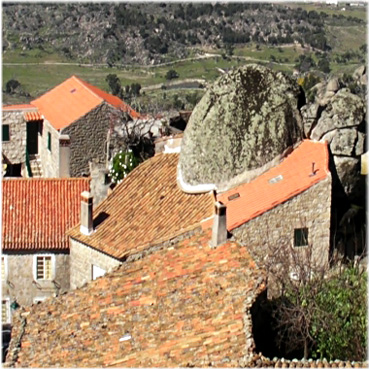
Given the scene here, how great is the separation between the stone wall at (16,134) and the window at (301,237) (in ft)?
61.6

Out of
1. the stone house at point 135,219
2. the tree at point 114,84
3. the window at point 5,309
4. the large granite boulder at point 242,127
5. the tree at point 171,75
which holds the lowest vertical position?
the window at point 5,309

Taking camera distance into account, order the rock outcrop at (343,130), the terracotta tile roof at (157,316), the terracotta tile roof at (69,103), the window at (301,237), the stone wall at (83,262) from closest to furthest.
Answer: the terracotta tile roof at (157,316) < the window at (301,237) < the stone wall at (83,262) < the rock outcrop at (343,130) < the terracotta tile roof at (69,103)

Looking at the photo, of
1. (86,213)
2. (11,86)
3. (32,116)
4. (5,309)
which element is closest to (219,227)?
(86,213)

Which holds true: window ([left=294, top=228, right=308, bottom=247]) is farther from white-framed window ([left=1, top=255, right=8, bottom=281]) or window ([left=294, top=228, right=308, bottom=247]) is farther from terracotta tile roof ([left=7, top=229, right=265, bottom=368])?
white-framed window ([left=1, top=255, right=8, bottom=281])

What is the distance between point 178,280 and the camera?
72.3 feet

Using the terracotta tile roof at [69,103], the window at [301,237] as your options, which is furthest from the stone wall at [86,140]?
the window at [301,237]

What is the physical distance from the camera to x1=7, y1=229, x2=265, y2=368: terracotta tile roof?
18672mm

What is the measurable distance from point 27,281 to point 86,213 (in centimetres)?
346

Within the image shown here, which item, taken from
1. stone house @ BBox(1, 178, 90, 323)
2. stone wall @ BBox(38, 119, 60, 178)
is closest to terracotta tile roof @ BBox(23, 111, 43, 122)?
stone wall @ BBox(38, 119, 60, 178)

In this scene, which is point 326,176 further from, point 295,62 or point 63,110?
point 295,62

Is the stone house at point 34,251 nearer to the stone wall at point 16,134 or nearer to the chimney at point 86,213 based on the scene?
the chimney at point 86,213

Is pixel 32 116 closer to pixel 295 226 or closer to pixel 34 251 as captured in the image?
pixel 34 251

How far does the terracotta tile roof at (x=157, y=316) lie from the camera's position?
61.3ft

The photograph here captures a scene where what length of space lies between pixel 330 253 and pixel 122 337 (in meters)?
8.06
